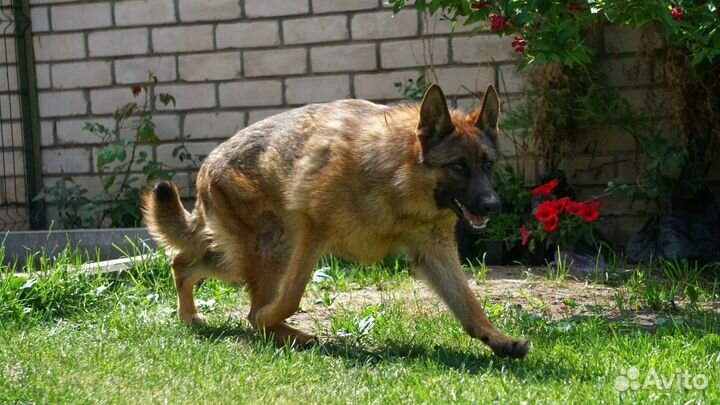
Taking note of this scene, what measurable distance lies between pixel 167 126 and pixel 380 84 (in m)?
1.90

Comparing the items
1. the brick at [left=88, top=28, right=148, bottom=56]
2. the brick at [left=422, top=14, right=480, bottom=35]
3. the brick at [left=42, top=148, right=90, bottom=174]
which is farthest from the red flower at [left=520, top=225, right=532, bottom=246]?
the brick at [left=42, top=148, right=90, bottom=174]

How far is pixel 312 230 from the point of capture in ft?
16.8

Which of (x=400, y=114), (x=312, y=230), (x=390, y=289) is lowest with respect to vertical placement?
(x=390, y=289)

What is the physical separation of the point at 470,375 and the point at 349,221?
104cm

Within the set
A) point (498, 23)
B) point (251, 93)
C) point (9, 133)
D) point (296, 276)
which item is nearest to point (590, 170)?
point (251, 93)

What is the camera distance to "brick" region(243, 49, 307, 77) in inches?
337

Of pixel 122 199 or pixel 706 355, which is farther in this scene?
pixel 122 199

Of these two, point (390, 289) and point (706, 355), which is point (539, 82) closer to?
point (390, 289)

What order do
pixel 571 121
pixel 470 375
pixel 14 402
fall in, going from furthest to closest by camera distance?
pixel 571 121 → pixel 470 375 → pixel 14 402

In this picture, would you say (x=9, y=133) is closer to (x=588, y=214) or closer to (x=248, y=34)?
(x=248, y=34)

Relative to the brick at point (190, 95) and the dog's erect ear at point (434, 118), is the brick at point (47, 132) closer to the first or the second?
the brick at point (190, 95)

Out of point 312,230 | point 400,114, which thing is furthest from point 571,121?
point 312,230

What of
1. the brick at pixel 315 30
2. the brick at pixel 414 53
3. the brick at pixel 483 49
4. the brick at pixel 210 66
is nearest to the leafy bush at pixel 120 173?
the brick at pixel 210 66

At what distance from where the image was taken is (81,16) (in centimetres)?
901
